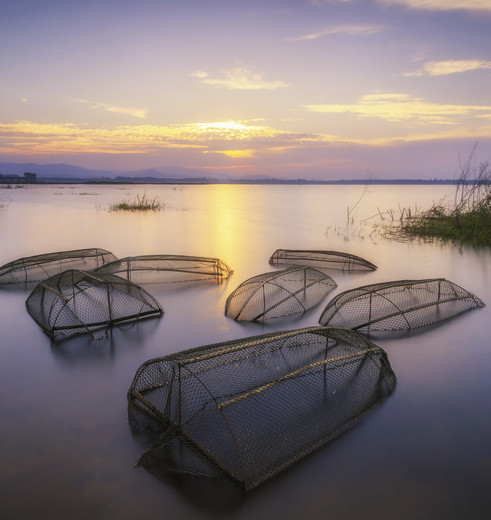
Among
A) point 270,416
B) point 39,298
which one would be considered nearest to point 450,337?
point 270,416

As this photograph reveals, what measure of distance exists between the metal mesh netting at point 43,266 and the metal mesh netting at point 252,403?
639 cm

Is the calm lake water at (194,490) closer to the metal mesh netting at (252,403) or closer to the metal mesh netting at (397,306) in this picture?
the metal mesh netting at (252,403)

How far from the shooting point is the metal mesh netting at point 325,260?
10.9 metres

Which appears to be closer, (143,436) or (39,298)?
(143,436)

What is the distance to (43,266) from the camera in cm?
1093

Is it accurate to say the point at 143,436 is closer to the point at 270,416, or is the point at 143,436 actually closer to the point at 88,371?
the point at 270,416

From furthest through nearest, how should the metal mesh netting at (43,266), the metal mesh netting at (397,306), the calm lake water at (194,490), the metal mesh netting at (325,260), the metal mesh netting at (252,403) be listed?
the metal mesh netting at (325,260), the metal mesh netting at (43,266), the metal mesh netting at (397,306), the metal mesh netting at (252,403), the calm lake water at (194,490)

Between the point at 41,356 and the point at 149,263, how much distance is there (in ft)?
17.7

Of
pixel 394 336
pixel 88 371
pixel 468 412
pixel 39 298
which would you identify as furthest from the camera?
pixel 39 298

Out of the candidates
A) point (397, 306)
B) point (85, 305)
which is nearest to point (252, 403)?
point (397, 306)

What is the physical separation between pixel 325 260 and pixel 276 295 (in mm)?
4061

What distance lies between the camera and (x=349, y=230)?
21.5m

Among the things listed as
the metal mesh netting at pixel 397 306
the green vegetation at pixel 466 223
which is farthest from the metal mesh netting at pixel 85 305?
the green vegetation at pixel 466 223

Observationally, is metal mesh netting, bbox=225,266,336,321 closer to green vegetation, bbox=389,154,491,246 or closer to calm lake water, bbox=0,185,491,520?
calm lake water, bbox=0,185,491,520
